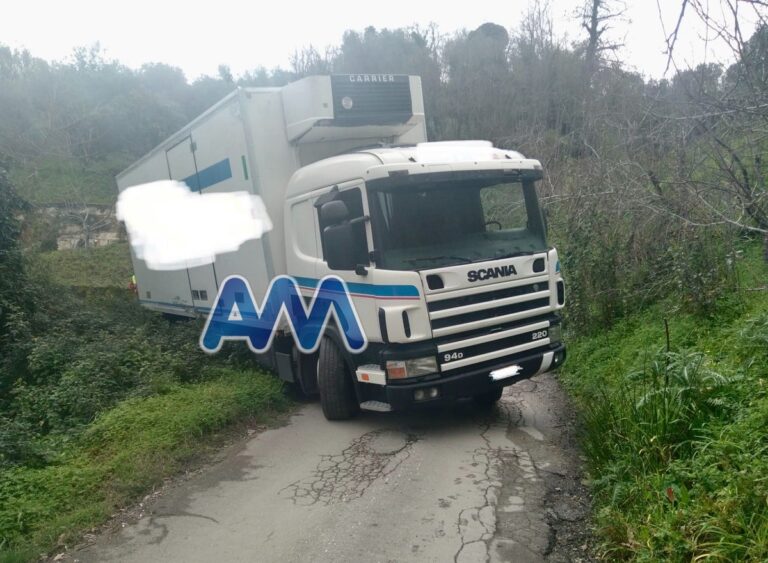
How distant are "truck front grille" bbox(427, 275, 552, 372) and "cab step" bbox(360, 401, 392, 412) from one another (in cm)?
63

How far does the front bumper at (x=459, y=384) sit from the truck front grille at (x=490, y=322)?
81 mm

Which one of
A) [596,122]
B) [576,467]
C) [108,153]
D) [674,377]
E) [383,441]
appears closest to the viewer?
[674,377]

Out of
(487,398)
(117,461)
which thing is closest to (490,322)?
(487,398)

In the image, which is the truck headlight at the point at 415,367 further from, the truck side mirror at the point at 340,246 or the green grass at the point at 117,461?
the green grass at the point at 117,461

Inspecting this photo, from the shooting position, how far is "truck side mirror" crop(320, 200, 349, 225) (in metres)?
5.26

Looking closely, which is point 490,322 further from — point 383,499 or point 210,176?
point 210,176

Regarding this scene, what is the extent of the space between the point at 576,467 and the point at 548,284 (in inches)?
70.5

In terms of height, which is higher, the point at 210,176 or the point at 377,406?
the point at 210,176

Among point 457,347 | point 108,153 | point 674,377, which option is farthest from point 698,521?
point 108,153

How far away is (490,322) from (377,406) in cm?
129

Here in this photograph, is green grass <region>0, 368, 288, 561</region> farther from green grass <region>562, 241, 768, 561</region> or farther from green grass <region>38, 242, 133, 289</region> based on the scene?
green grass <region>38, 242, 133, 289</region>

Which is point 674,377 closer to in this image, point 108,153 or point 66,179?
point 66,179

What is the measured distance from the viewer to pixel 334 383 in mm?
6031

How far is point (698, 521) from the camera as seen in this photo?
3.06 m
